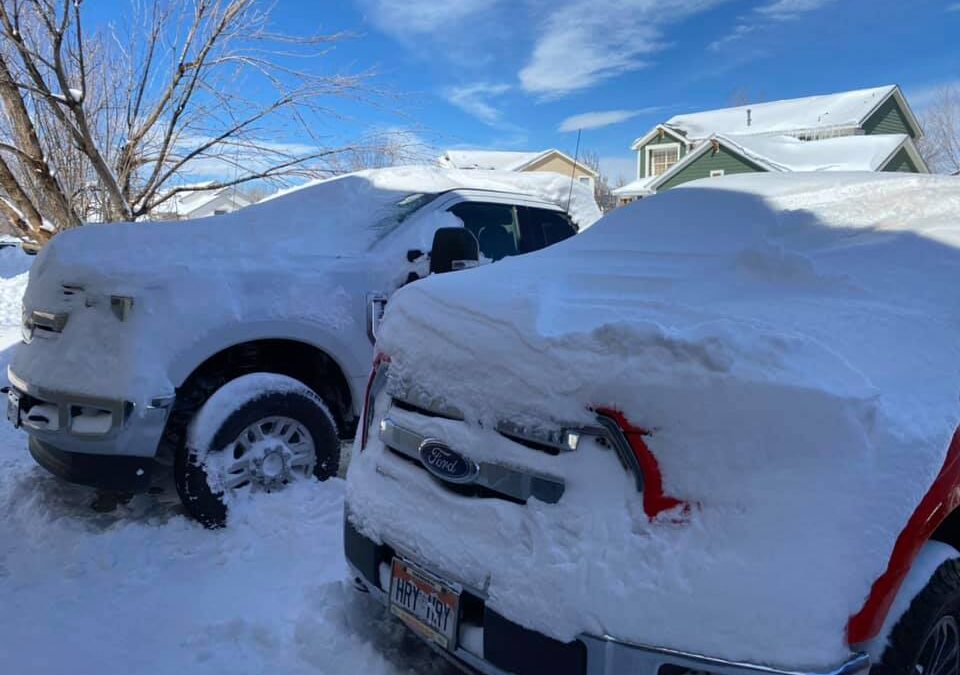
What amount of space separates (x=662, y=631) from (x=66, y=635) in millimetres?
2438

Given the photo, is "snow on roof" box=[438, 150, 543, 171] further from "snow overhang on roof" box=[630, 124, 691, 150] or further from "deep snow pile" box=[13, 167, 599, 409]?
"deep snow pile" box=[13, 167, 599, 409]

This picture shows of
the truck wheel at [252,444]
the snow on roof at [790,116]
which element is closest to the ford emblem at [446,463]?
the truck wheel at [252,444]

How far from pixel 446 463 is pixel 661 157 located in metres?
35.7

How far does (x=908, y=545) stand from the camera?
1596 millimetres

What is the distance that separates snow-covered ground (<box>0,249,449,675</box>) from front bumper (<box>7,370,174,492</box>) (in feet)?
1.19

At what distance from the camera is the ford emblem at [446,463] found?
1.98m

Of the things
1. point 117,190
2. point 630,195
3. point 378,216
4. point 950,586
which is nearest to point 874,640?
point 950,586

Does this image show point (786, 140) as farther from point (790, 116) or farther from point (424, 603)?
point (424, 603)

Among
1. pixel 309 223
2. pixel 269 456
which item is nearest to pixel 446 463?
pixel 269 456

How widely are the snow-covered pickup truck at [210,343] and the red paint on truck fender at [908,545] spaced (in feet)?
8.74

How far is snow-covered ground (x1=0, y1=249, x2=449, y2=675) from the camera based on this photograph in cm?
256

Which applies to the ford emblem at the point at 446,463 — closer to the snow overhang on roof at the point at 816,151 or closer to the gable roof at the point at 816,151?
the snow overhang on roof at the point at 816,151

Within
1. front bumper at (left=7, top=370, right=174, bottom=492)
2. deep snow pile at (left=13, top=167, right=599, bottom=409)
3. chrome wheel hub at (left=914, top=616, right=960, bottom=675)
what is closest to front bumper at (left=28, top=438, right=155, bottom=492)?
front bumper at (left=7, top=370, right=174, bottom=492)

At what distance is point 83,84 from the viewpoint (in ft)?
24.0
